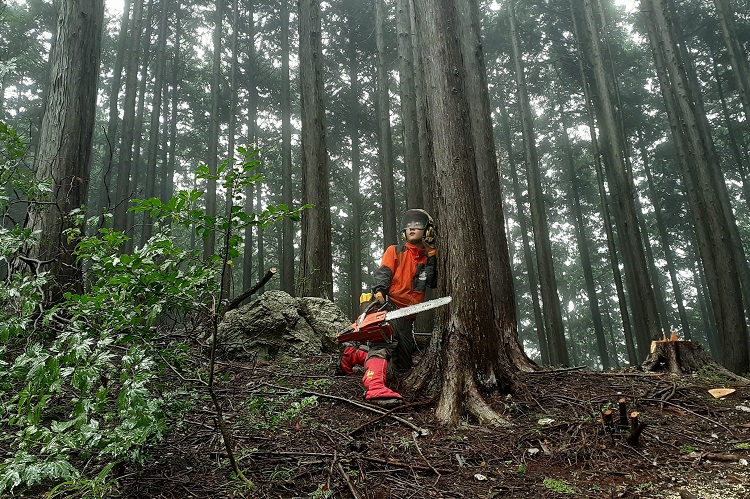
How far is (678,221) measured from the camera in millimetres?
20109

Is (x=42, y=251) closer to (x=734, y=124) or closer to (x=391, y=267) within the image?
(x=391, y=267)

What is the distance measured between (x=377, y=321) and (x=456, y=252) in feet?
3.44

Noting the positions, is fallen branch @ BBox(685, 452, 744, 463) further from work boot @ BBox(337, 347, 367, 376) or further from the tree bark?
the tree bark

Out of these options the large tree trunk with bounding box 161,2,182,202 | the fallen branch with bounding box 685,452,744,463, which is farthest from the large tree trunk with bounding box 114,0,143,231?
the fallen branch with bounding box 685,452,744,463

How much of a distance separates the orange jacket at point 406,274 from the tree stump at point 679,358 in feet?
11.1

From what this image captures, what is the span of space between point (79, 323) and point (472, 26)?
8.72m

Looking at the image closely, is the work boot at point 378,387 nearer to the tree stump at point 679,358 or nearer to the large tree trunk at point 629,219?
the tree stump at point 679,358

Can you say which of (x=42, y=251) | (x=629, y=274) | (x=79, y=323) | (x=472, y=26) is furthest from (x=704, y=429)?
(x=629, y=274)

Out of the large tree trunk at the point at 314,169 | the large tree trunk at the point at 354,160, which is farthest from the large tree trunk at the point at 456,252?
the large tree trunk at the point at 354,160

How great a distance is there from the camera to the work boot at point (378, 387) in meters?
3.86

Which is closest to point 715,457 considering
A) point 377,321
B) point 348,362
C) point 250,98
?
point 377,321

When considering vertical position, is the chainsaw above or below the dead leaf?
above

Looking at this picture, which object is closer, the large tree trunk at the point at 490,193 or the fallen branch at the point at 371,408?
the fallen branch at the point at 371,408

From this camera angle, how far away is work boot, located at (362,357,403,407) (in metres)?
3.86
